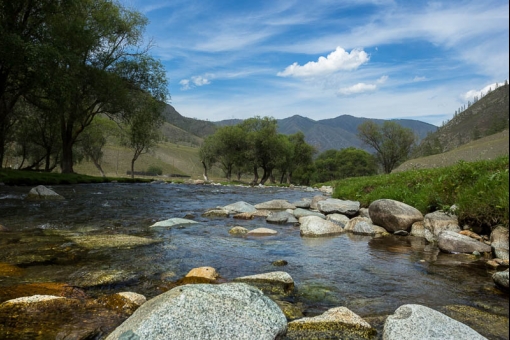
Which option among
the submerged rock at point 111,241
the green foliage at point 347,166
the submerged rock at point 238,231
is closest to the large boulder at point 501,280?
the submerged rock at point 238,231

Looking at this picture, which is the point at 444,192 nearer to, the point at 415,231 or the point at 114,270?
the point at 415,231

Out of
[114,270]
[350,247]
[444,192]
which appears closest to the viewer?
[114,270]

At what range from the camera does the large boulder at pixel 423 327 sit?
387 cm

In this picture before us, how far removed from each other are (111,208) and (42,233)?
6.82 m

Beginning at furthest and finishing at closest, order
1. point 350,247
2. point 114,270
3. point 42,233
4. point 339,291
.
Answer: point 42,233, point 350,247, point 114,270, point 339,291

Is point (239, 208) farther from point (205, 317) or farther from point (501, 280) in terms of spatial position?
point (205, 317)

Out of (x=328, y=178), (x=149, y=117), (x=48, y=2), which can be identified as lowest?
(x=328, y=178)

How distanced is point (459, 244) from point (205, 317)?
7.00m

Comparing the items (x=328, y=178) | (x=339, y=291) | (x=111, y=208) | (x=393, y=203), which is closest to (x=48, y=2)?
(x=111, y=208)

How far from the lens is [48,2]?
2375cm

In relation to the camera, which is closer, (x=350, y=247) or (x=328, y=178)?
(x=350, y=247)

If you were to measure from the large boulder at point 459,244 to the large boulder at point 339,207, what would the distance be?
586 centimetres

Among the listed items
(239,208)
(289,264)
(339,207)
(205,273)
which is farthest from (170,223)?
(339,207)

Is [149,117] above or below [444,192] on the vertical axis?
above
